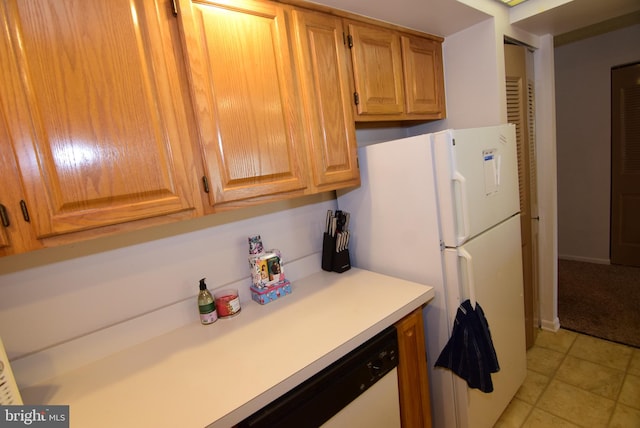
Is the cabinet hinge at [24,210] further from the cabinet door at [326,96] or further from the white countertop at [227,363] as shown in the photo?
the cabinet door at [326,96]

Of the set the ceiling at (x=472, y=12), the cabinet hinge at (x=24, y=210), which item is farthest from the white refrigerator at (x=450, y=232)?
the cabinet hinge at (x=24, y=210)

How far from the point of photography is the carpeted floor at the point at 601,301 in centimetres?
238

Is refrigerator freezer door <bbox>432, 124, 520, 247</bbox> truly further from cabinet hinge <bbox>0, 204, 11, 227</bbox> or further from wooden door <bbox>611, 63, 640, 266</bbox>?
wooden door <bbox>611, 63, 640, 266</bbox>

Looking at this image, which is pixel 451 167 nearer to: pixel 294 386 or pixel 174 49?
pixel 294 386

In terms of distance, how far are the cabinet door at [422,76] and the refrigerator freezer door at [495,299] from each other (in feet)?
2.67

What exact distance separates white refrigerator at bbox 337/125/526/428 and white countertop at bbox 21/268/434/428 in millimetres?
165

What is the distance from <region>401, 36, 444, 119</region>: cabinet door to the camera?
5.82 ft

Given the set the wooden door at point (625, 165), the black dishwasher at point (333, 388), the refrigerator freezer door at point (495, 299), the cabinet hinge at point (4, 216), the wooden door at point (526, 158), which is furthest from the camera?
A: the wooden door at point (625, 165)

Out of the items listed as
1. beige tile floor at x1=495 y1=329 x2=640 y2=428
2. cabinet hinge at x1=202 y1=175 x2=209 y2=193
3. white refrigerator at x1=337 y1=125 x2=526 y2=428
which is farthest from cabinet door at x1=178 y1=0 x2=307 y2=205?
beige tile floor at x1=495 y1=329 x2=640 y2=428

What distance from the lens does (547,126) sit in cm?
227

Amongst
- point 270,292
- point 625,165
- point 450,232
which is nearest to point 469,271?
point 450,232

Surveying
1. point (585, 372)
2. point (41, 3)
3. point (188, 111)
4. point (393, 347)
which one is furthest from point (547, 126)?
point (41, 3)

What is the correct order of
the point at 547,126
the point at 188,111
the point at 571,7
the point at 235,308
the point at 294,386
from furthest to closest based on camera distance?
the point at 547,126 < the point at 571,7 < the point at 235,308 < the point at 188,111 < the point at 294,386

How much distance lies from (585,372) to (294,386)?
7.08 ft
